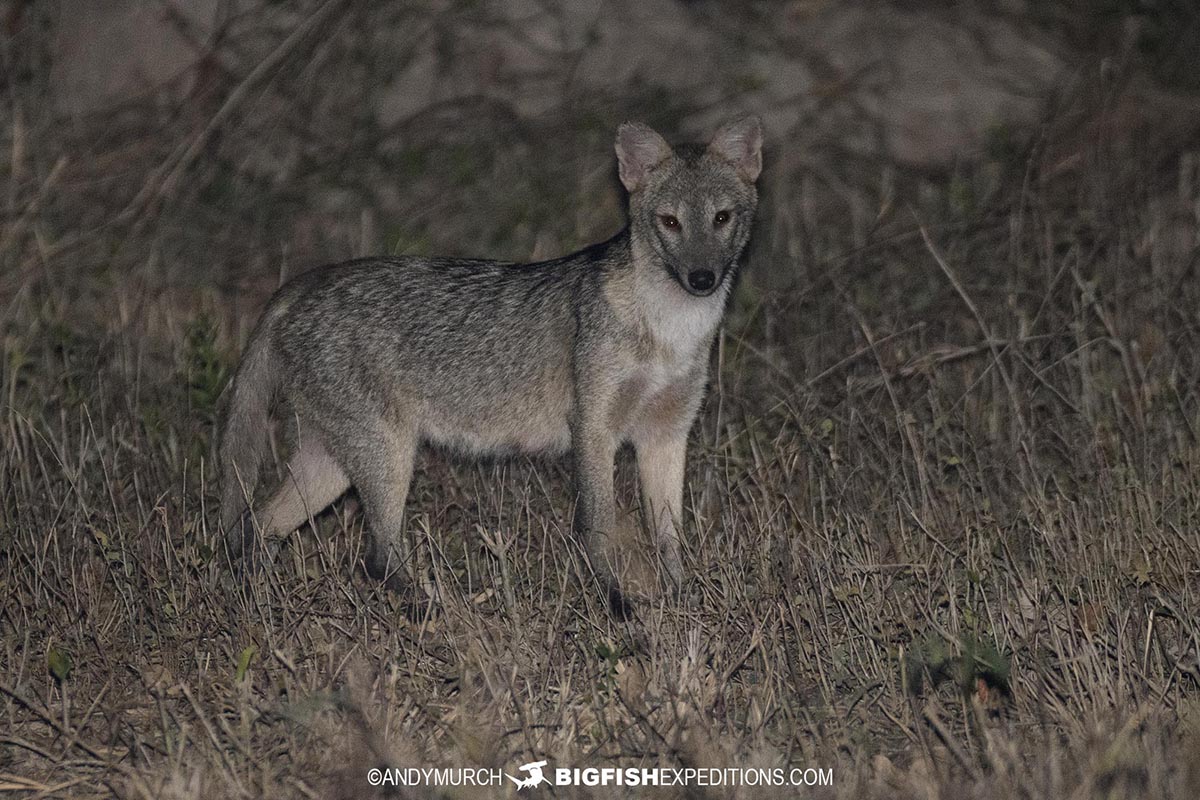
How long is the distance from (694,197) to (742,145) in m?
0.42

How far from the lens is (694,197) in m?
5.82

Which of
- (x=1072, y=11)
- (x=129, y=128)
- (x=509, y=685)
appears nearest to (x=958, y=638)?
(x=509, y=685)

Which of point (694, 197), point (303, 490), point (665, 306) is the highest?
point (694, 197)

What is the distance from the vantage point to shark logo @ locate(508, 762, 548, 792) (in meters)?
4.08

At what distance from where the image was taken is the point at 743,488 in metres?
6.04

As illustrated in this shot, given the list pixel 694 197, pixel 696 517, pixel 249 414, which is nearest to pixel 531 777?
pixel 696 517

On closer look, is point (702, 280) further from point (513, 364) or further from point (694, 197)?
point (513, 364)

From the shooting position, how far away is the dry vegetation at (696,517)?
4352 millimetres

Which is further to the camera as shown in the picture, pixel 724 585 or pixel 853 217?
pixel 853 217

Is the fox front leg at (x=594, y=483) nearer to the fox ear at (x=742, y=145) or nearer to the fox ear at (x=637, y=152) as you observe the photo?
the fox ear at (x=637, y=152)

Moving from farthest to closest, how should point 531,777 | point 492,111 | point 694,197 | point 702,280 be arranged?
point 492,111
point 694,197
point 702,280
point 531,777

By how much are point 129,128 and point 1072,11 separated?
25.0 feet

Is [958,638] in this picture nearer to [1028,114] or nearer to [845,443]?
[845,443]

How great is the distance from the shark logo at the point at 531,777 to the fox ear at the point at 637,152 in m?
2.66
